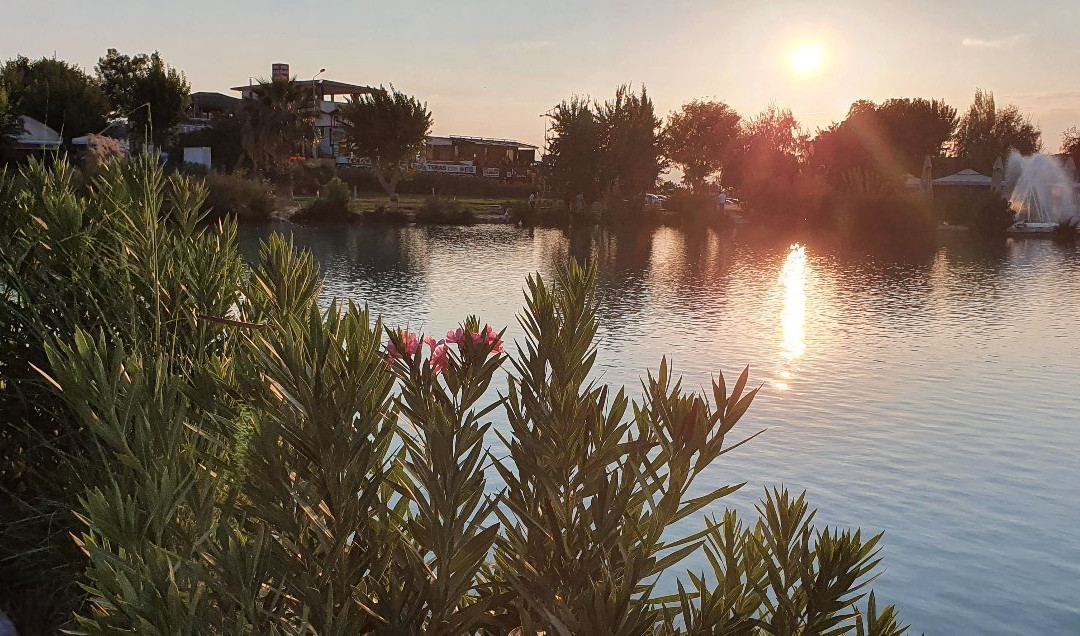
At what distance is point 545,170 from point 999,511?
53.9m

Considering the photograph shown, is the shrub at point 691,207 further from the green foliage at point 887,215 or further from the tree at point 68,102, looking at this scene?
the tree at point 68,102

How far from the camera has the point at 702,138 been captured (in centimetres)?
8981

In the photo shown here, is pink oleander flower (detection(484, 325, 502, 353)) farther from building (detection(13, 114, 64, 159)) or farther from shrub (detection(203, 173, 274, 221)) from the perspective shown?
building (detection(13, 114, 64, 159))

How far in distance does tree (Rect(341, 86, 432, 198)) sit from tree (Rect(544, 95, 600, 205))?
10843mm

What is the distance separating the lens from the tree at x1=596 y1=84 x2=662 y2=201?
59.9m

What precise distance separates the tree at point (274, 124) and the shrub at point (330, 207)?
36.0 feet

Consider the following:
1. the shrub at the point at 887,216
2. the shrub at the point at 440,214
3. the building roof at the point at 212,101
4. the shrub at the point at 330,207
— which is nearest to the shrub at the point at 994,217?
the shrub at the point at 887,216

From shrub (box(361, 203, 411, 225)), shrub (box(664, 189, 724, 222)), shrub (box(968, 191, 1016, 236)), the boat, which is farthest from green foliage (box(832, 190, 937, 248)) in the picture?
shrub (box(361, 203, 411, 225))

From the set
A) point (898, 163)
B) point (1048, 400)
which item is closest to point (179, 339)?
point (1048, 400)

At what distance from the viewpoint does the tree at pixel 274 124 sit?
54.0 metres

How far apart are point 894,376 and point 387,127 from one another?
180 ft

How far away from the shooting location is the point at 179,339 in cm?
374

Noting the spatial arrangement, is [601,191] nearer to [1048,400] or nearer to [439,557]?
[1048,400]

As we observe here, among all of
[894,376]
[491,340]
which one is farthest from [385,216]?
[491,340]
